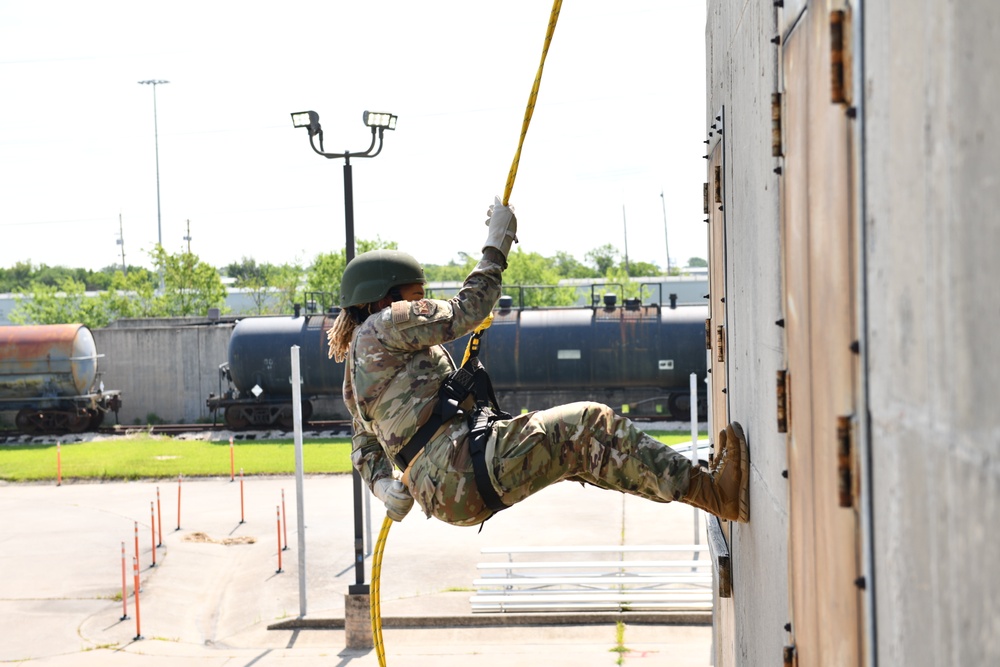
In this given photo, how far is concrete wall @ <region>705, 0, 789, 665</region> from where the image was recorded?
12.5 feet

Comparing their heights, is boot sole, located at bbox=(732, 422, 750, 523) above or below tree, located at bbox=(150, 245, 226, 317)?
below

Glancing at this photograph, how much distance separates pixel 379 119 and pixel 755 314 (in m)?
8.56

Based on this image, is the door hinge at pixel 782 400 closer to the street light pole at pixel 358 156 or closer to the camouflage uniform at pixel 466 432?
the camouflage uniform at pixel 466 432

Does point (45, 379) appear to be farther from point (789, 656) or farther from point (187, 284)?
point (789, 656)

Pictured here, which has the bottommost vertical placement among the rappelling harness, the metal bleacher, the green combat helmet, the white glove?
the metal bleacher

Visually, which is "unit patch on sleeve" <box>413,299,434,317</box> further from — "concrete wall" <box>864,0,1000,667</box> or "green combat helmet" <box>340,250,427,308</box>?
"concrete wall" <box>864,0,1000,667</box>

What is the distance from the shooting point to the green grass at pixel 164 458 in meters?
22.6

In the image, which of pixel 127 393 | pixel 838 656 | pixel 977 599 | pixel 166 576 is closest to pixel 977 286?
pixel 977 599

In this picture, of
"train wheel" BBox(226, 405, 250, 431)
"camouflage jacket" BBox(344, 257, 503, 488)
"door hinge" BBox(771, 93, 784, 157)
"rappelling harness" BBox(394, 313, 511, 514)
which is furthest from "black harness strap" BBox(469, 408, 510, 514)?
"train wheel" BBox(226, 405, 250, 431)

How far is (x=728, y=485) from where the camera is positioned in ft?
15.3

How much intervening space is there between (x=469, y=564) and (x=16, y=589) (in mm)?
6130

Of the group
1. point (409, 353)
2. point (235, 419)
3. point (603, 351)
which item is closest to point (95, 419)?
point (235, 419)

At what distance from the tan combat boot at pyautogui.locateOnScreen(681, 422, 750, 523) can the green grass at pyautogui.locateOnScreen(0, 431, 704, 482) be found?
714 inches

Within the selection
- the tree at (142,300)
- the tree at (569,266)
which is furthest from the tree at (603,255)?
the tree at (142,300)
